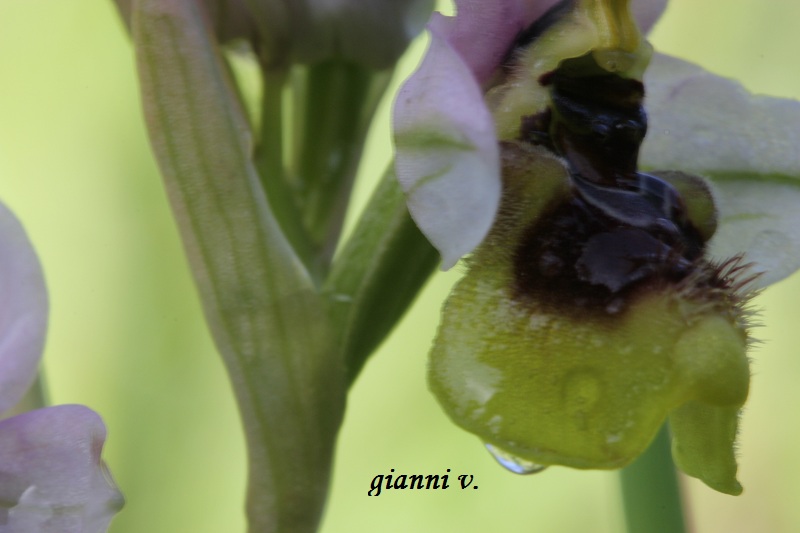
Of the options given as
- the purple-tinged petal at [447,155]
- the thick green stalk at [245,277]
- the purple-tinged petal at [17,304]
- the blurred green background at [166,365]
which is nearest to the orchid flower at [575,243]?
the purple-tinged petal at [447,155]

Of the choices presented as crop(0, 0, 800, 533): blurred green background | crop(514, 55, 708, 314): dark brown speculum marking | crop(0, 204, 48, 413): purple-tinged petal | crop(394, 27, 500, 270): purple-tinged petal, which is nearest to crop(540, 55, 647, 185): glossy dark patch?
crop(514, 55, 708, 314): dark brown speculum marking

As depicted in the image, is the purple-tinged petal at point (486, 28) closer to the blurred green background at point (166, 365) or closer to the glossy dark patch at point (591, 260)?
the glossy dark patch at point (591, 260)

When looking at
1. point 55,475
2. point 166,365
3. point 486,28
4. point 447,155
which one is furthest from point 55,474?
point 166,365

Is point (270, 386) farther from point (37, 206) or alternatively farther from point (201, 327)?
point (37, 206)

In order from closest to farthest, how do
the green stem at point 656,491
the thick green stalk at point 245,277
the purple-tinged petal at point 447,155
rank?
the purple-tinged petal at point 447,155 < the thick green stalk at point 245,277 < the green stem at point 656,491

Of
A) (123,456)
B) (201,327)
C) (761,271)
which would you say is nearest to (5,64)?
→ (201,327)

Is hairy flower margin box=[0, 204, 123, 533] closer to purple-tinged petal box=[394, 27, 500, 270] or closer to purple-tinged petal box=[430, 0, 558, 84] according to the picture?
purple-tinged petal box=[394, 27, 500, 270]

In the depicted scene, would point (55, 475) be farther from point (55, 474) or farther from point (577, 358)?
point (577, 358)
